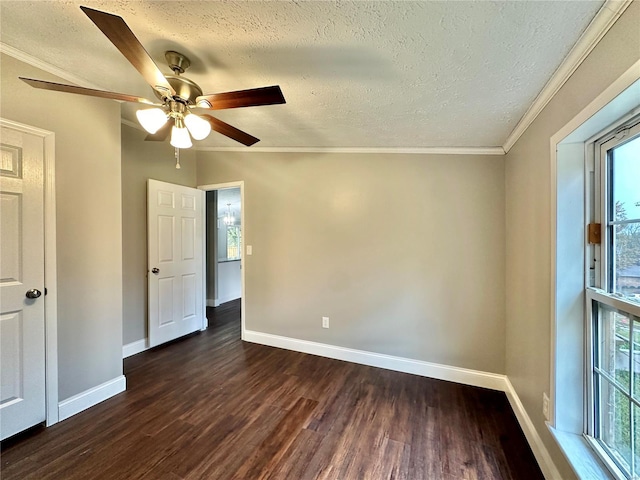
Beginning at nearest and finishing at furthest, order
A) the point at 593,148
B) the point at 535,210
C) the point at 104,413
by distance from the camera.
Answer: the point at 593,148 → the point at 535,210 → the point at 104,413

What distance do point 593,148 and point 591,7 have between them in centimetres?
63

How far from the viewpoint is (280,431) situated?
6.08ft

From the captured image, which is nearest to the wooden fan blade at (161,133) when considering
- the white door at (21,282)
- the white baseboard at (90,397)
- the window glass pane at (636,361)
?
the white door at (21,282)

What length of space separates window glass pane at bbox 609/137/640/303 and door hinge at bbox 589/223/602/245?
0.16 ft

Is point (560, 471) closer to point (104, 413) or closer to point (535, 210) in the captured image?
point (535, 210)

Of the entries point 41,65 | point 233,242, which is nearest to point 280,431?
point 41,65

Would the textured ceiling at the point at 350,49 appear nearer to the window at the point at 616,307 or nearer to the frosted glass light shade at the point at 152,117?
the frosted glass light shade at the point at 152,117

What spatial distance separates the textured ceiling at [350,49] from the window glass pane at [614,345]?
4.01 feet

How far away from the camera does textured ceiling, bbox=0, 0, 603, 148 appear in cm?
112

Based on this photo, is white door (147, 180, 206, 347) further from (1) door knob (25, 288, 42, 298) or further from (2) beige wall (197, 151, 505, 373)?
(1) door knob (25, 288, 42, 298)

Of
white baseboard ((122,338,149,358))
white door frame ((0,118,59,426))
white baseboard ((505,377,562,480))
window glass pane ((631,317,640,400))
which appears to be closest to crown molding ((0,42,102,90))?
white door frame ((0,118,59,426))

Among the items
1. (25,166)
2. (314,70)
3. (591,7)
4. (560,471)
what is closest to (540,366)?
(560,471)

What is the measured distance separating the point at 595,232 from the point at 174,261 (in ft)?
12.5

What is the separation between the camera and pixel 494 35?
1.18 m
